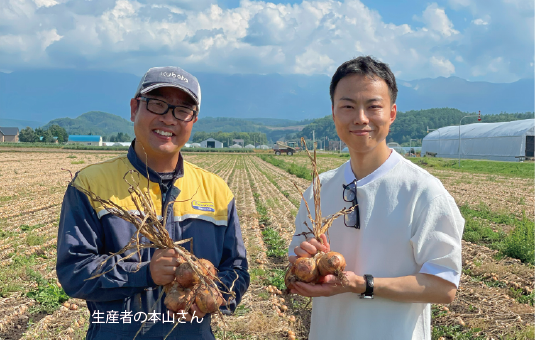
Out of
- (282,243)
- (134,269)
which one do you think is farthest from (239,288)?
(282,243)

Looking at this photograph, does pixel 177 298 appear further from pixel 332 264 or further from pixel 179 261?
pixel 332 264

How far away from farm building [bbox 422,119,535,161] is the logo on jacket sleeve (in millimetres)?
48575

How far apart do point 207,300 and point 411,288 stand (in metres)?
1.10

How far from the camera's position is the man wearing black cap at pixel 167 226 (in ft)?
6.82

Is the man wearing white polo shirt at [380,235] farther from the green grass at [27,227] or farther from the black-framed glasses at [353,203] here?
the green grass at [27,227]

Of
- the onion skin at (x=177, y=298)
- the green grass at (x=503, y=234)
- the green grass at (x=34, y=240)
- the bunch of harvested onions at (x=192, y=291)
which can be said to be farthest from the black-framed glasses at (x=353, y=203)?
the green grass at (x=34, y=240)

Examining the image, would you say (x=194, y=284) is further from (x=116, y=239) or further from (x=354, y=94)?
(x=354, y=94)

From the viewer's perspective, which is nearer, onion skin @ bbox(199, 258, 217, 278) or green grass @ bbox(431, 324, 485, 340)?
onion skin @ bbox(199, 258, 217, 278)

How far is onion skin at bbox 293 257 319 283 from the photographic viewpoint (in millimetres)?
2209

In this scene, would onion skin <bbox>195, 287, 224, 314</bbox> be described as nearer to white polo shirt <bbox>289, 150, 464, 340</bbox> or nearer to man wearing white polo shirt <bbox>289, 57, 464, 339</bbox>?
man wearing white polo shirt <bbox>289, 57, 464, 339</bbox>

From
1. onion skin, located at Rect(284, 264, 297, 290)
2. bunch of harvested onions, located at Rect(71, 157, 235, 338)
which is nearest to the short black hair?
onion skin, located at Rect(284, 264, 297, 290)

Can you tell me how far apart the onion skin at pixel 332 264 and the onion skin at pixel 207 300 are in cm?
62

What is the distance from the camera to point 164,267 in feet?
6.82

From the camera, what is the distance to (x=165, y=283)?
209 cm
